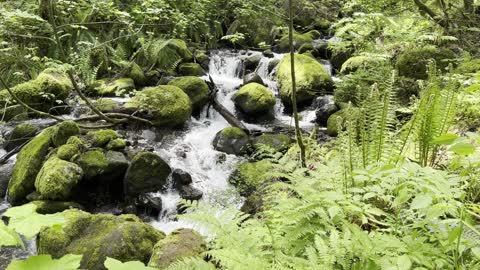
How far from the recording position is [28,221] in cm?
90

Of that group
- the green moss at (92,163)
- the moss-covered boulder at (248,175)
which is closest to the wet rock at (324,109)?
the moss-covered boulder at (248,175)

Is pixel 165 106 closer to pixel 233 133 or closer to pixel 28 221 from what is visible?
pixel 233 133

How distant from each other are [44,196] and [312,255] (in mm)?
5018

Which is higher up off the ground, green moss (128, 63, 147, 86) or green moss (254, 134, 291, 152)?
green moss (128, 63, 147, 86)

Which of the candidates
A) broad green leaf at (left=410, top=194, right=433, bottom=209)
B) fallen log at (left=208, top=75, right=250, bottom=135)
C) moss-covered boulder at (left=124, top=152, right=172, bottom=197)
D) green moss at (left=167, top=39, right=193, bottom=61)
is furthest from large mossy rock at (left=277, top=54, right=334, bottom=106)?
broad green leaf at (left=410, top=194, right=433, bottom=209)

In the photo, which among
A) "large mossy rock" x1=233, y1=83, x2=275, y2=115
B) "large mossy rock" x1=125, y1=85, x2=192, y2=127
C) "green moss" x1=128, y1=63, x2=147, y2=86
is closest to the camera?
"large mossy rock" x1=125, y1=85, x2=192, y2=127

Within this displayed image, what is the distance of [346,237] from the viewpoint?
4.79ft

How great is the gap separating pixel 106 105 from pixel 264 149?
530 centimetres

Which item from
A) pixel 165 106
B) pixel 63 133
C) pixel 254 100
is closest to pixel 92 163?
pixel 63 133

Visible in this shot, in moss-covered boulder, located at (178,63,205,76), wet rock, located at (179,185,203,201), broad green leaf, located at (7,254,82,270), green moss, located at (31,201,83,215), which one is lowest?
wet rock, located at (179,185,203,201)

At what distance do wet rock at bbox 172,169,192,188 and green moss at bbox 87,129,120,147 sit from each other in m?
1.39

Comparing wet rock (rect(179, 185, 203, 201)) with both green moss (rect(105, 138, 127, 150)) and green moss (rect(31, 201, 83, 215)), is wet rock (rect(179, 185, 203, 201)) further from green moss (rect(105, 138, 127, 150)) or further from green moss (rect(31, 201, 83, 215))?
green moss (rect(31, 201, 83, 215))

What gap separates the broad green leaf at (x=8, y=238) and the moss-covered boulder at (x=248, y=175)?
16.4 ft

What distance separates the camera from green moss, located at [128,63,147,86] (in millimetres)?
8953
